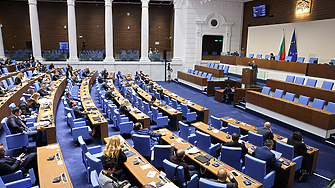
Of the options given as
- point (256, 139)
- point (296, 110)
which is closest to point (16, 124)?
point (256, 139)

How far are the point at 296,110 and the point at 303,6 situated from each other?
9.82 metres

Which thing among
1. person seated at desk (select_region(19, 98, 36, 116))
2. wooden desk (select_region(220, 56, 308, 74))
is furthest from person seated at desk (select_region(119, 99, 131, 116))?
wooden desk (select_region(220, 56, 308, 74))

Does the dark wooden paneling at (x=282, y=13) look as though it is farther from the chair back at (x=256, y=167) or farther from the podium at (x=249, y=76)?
the chair back at (x=256, y=167)

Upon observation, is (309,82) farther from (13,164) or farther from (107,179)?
(13,164)

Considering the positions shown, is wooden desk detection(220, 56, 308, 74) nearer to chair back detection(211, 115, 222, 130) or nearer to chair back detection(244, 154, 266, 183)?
chair back detection(211, 115, 222, 130)

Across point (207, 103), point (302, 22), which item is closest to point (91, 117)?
point (207, 103)

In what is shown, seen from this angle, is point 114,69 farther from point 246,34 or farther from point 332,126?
point 332,126

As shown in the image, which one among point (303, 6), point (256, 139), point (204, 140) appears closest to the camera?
point (204, 140)

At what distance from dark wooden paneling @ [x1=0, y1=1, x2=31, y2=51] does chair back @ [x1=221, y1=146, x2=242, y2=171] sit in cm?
2457

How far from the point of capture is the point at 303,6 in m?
14.9

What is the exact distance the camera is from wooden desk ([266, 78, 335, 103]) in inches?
364

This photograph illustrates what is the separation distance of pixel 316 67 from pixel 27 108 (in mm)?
12969

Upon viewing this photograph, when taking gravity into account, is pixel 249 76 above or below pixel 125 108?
above

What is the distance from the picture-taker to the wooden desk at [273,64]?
40.4ft
